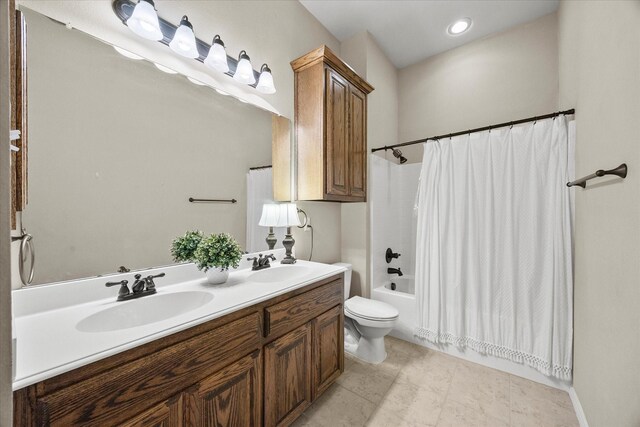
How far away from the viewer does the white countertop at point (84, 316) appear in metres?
0.67

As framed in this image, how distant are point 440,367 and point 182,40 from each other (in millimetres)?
2726

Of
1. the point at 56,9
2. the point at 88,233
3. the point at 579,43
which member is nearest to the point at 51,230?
the point at 88,233

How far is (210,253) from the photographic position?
127 cm

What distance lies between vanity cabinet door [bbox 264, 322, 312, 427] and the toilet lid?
65 centimetres

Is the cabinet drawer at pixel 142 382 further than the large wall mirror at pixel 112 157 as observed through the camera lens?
No

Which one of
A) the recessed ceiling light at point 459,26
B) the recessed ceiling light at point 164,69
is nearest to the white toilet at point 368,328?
the recessed ceiling light at point 164,69

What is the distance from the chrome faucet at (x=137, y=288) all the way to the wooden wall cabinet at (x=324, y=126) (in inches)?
46.2

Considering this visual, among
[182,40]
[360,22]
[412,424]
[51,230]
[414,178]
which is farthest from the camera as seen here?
[414,178]

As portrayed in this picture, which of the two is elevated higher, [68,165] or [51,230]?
[68,165]

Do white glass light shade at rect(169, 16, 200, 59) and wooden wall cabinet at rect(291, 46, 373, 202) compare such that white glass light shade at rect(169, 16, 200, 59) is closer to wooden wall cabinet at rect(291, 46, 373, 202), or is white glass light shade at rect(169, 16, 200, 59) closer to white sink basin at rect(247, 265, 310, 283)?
wooden wall cabinet at rect(291, 46, 373, 202)

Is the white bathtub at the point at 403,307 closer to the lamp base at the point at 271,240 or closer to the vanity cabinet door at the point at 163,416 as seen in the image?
the lamp base at the point at 271,240

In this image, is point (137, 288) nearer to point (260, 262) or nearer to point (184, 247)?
point (184, 247)

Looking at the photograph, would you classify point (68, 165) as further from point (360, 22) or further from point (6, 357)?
point (360, 22)

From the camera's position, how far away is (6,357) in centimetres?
38
